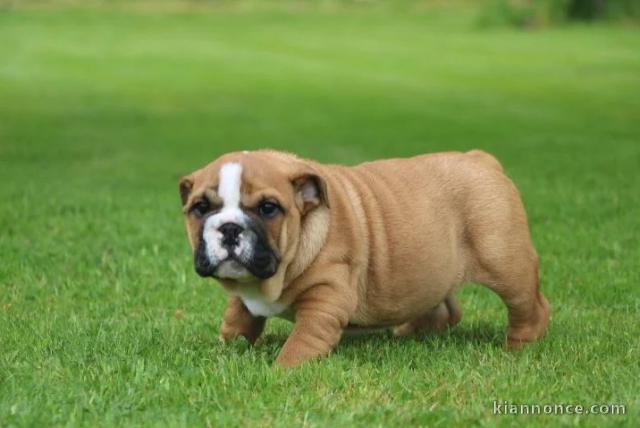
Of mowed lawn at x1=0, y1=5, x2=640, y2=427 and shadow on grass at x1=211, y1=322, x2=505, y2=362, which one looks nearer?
mowed lawn at x1=0, y1=5, x2=640, y2=427

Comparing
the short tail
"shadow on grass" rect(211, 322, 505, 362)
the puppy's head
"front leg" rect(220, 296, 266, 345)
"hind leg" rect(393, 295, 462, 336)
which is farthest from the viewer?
"hind leg" rect(393, 295, 462, 336)

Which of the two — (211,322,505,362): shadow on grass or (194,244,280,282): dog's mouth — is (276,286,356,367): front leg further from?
(194,244,280,282): dog's mouth

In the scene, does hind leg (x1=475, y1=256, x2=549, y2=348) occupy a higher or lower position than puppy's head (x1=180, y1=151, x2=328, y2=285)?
lower

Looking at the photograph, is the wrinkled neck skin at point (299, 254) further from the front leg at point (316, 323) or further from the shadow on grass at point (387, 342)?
the shadow on grass at point (387, 342)

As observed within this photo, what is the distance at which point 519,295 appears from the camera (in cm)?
707

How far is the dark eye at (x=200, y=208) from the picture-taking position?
615 cm

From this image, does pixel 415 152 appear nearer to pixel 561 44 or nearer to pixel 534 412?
pixel 534 412

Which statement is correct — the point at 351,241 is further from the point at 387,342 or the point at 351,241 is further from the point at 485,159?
the point at 485,159

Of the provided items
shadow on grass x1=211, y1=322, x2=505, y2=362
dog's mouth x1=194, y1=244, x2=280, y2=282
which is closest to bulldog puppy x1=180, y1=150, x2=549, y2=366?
dog's mouth x1=194, y1=244, x2=280, y2=282

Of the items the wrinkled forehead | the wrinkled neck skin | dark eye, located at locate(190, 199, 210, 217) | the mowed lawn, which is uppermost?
the wrinkled forehead

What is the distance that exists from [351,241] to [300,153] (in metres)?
10.1

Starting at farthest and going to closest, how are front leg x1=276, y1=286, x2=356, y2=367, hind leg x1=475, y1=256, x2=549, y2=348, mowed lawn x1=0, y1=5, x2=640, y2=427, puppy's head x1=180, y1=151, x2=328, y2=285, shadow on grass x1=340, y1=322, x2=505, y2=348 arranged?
shadow on grass x1=340, y1=322, x2=505, y2=348
hind leg x1=475, y1=256, x2=549, y2=348
front leg x1=276, y1=286, x2=356, y2=367
puppy's head x1=180, y1=151, x2=328, y2=285
mowed lawn x1=0, y1=5, x2=640, y2=427

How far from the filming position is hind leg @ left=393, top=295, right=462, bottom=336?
25.4ft

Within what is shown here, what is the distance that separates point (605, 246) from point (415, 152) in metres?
6.65
